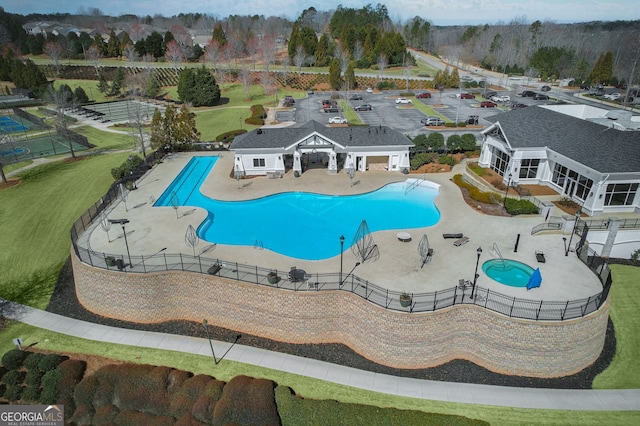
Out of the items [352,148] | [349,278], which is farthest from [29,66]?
[349,278]

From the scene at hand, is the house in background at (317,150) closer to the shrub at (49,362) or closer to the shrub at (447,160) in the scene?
the shrub at (447,160)

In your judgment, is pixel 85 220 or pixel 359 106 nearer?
pixel 85 220

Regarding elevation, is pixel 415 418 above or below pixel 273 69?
below

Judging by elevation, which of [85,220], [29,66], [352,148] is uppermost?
[29,66]

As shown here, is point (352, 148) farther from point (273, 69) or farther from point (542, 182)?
point (273, 69)

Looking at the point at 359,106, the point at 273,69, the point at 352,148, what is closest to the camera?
the point at 352,148

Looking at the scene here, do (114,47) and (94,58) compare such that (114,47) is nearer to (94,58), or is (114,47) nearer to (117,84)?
(94,58)

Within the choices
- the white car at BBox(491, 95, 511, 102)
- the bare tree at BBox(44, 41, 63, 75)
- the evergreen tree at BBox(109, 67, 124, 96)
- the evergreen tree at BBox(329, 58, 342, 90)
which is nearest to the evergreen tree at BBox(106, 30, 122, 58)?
the bare tree at BBox(44, 41, 63, 75)

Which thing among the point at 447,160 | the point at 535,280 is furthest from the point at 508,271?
the point at 447,160
